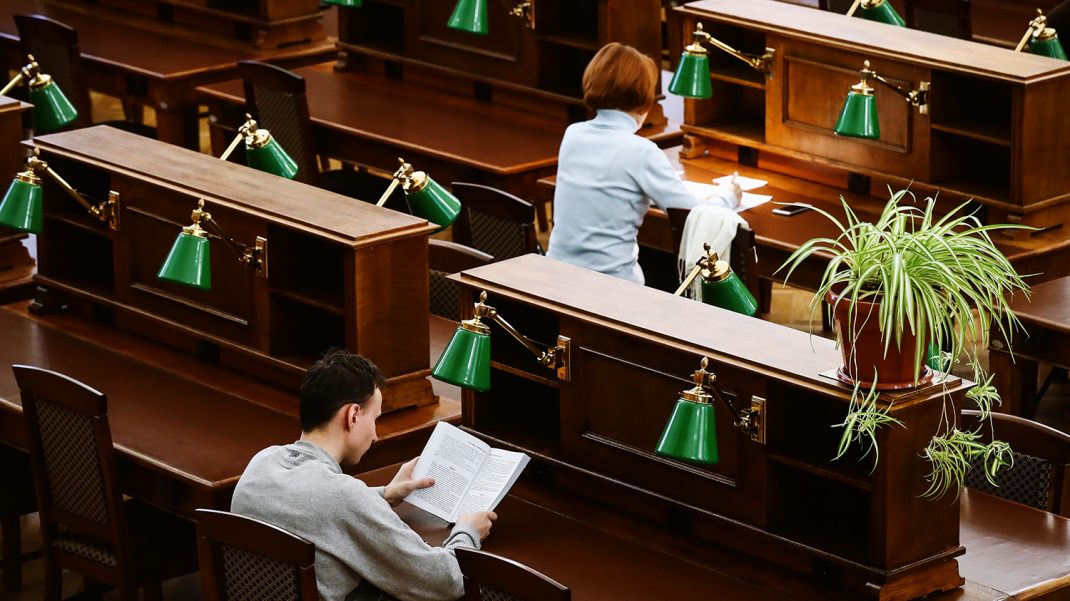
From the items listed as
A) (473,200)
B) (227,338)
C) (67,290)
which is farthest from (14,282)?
(473,200)

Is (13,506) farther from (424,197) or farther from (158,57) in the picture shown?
(158,57)

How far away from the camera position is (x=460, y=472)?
13.6 feet

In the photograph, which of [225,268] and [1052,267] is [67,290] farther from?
[1052,267]

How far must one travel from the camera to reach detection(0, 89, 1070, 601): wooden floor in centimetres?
525

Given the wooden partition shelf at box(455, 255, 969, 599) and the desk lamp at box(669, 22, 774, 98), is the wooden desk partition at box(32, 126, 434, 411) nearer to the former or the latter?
the wooden partition shelf at box(455, 255, 969, 599)

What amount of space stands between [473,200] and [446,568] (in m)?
2.46

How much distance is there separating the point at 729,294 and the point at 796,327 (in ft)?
9.98

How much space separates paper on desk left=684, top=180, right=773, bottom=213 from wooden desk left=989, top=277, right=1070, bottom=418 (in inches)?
38.0

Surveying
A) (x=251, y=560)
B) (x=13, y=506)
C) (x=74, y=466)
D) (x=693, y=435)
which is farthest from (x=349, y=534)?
(x=13, y=506)

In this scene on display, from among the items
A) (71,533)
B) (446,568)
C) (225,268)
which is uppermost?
(225,268)

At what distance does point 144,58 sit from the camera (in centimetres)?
839

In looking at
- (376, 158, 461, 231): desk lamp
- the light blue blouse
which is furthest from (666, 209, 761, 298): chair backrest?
(376, 158, 461, 231): desk lamp

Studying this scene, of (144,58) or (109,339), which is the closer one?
(109,339)

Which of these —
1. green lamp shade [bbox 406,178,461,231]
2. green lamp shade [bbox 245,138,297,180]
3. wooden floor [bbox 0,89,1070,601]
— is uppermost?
green lamp shade [bbox 245,138,297,180]
